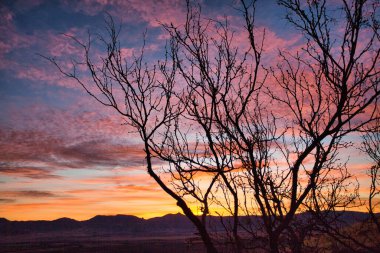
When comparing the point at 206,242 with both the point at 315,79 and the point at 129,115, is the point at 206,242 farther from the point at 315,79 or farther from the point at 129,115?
the point at 315,79

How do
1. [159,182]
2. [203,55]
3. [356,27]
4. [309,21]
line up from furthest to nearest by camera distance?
[203,55] → [159,182] → [309,21] → [356,27]

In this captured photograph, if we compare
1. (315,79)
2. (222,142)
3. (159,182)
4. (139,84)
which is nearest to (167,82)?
(139,84)

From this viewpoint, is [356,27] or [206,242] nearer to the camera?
[356,27]

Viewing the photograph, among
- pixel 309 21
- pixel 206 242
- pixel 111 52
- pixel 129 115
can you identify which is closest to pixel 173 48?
pixel 111 52

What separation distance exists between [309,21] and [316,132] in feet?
4.38

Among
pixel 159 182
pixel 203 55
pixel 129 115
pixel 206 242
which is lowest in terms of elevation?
pixel 206 242

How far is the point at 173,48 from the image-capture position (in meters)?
5.18

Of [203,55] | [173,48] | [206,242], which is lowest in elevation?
[206,242]

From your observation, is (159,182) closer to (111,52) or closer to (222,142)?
(222,142)

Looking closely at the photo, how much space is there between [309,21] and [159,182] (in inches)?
105

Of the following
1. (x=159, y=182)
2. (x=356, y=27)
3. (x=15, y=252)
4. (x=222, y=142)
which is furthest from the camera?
(x=15, y=252)

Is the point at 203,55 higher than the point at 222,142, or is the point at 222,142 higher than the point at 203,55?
the point at 203,55

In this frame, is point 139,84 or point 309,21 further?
point 139,84

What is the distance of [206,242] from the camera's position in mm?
4234
